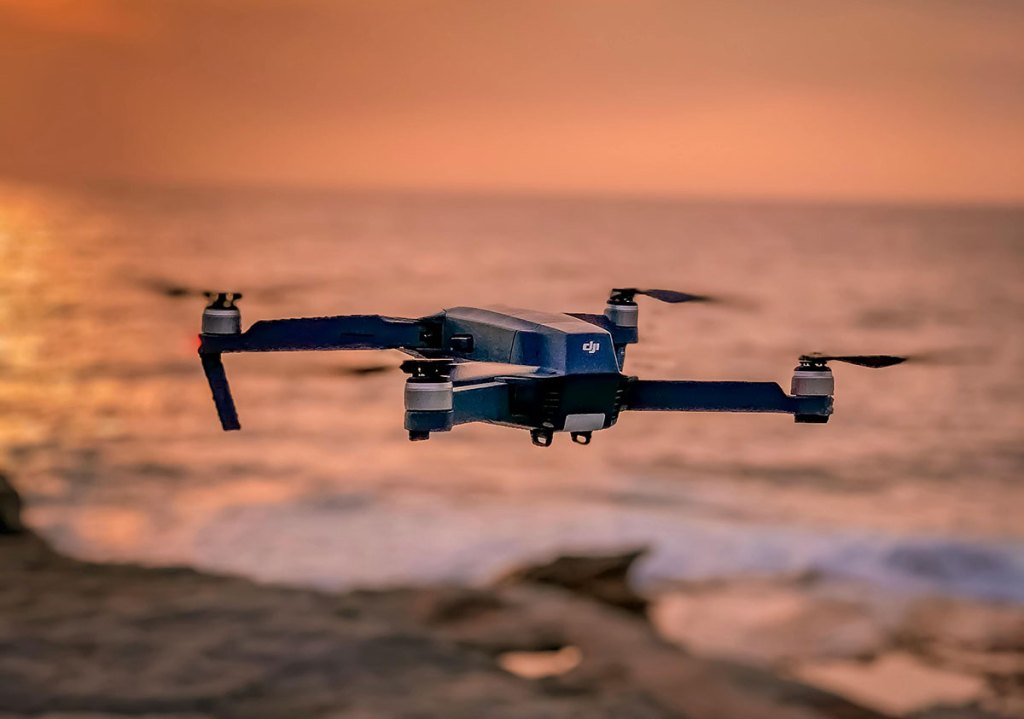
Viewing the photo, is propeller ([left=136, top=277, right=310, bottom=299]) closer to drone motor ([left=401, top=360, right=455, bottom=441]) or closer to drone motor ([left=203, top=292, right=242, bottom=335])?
drone motor ([left=203, top=292, right=242, bottom=335])

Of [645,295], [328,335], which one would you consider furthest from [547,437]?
[645,295]

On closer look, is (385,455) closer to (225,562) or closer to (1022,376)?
(225,562)

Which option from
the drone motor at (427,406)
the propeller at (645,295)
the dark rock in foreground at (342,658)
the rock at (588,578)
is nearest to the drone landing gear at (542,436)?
the drone motor at (427,406)

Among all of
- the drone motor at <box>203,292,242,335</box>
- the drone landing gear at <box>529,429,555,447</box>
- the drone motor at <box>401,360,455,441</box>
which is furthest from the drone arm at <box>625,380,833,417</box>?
the drone motor at <box>203,292,242,335</box>

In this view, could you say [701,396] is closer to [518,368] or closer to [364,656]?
[518,368]

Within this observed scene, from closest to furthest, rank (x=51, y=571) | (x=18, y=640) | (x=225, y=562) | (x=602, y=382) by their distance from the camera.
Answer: (x=602, y=382)
(x=18, y=640)
(x=51, y=571)
(x=225, y=562)

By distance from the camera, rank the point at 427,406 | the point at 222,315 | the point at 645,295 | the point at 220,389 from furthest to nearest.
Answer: the point at 645,295 < the point at 220,389 < the point at 222,315 < the point at 427,406

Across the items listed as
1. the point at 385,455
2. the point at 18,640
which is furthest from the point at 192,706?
the point at 385,455
